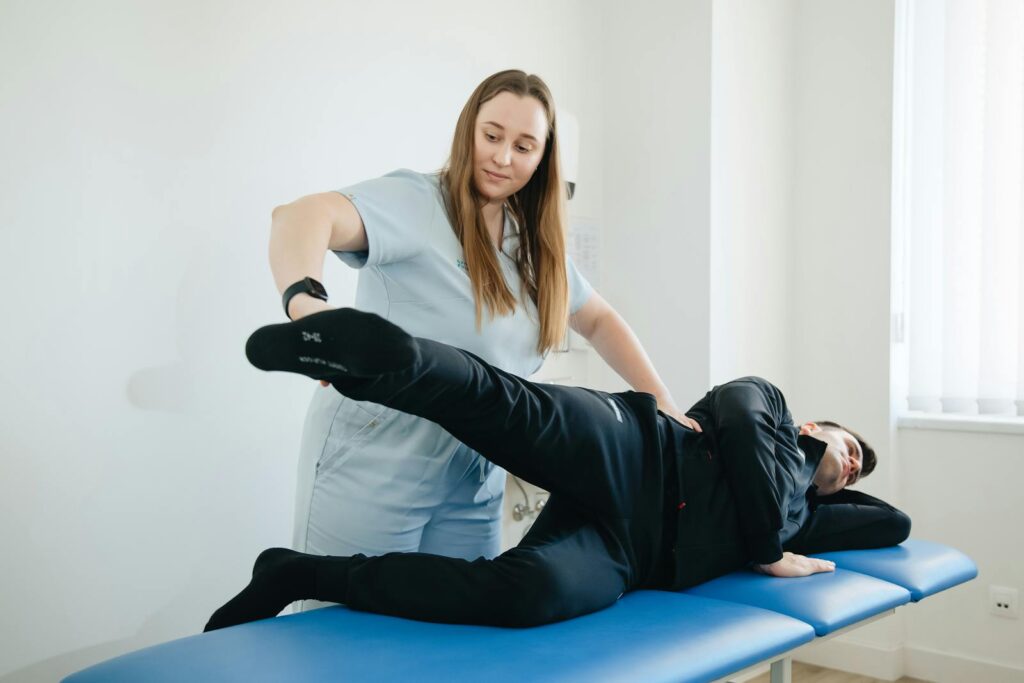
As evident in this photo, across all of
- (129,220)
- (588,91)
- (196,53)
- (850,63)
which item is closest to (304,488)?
(129,220)

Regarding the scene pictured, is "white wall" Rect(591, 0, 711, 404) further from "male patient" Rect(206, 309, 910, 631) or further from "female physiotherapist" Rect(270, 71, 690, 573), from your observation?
"female physiotherapist" Rect(270, 71, 690, 573)

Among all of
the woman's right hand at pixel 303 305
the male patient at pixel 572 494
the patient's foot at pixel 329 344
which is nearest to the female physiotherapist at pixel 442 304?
the male patient at pixel 572 494

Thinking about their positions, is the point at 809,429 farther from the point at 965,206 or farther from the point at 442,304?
the point at 965,206

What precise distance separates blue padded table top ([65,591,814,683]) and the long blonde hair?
559mm

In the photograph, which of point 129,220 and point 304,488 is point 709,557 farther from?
point 129,220

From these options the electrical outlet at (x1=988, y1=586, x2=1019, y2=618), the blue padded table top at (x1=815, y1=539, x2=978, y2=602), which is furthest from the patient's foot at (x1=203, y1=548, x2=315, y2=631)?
the electrical outlet at (x1=988, y1=586, x2=1019, y2=618)

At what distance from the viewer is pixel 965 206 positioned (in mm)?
2846

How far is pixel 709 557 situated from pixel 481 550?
423mm

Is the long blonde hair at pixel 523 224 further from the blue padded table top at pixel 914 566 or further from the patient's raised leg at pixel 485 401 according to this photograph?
the blue padded table top at pixel 914 566

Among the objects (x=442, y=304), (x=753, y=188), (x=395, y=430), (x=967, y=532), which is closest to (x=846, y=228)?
(x=753, y=188)

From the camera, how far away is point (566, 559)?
1378 millimetres

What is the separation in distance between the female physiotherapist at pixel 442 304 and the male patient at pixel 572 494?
0.16m

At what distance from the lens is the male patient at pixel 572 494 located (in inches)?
44.6

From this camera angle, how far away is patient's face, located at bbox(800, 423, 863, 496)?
208 cm
